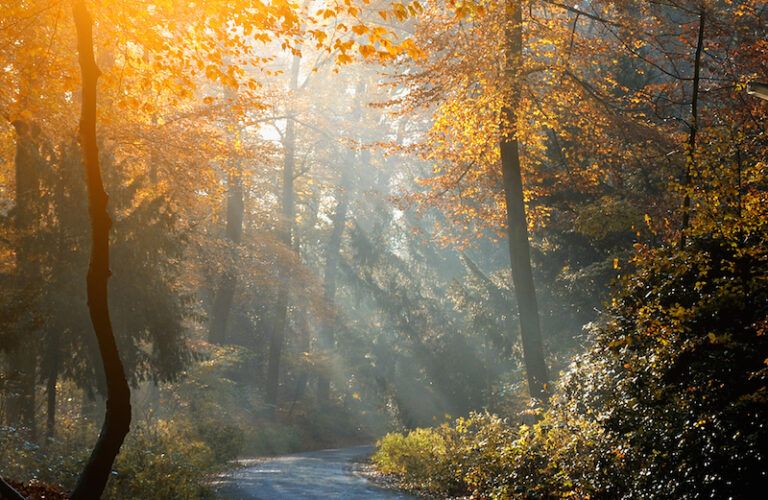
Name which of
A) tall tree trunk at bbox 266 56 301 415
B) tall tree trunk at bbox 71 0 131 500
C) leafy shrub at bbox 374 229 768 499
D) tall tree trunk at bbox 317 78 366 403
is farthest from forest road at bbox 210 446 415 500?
tall tree trunk at bbox 317 78 366 403

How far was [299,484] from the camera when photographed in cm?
1496

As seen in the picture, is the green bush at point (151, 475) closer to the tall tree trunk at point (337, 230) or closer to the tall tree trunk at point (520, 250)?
the tall tree trunk at point (520, 250)

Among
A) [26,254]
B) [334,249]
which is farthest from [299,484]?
[334,249]

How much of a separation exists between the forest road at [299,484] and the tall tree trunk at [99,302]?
5.72 metres

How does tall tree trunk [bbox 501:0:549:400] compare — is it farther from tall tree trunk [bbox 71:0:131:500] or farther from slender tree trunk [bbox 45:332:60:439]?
tall tree trunk [bbox 71:0:131:500]

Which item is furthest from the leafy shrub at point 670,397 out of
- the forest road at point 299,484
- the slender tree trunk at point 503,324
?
the slender tree trunk at point 503,324

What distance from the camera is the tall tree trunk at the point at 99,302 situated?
7.16 metres

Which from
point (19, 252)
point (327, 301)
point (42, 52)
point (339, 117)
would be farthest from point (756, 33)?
point (339, 117)

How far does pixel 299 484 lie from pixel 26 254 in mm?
6596

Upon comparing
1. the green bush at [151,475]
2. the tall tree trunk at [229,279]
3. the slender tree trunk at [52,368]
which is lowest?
the green bush at [151,475]

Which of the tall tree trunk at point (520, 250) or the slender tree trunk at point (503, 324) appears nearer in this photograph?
the tall tree trunk at point (520, 250)

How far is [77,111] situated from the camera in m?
16.6

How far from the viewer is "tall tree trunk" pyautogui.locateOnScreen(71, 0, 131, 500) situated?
23.5ft

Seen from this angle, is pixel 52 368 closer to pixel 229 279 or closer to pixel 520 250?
pixel 520 250
